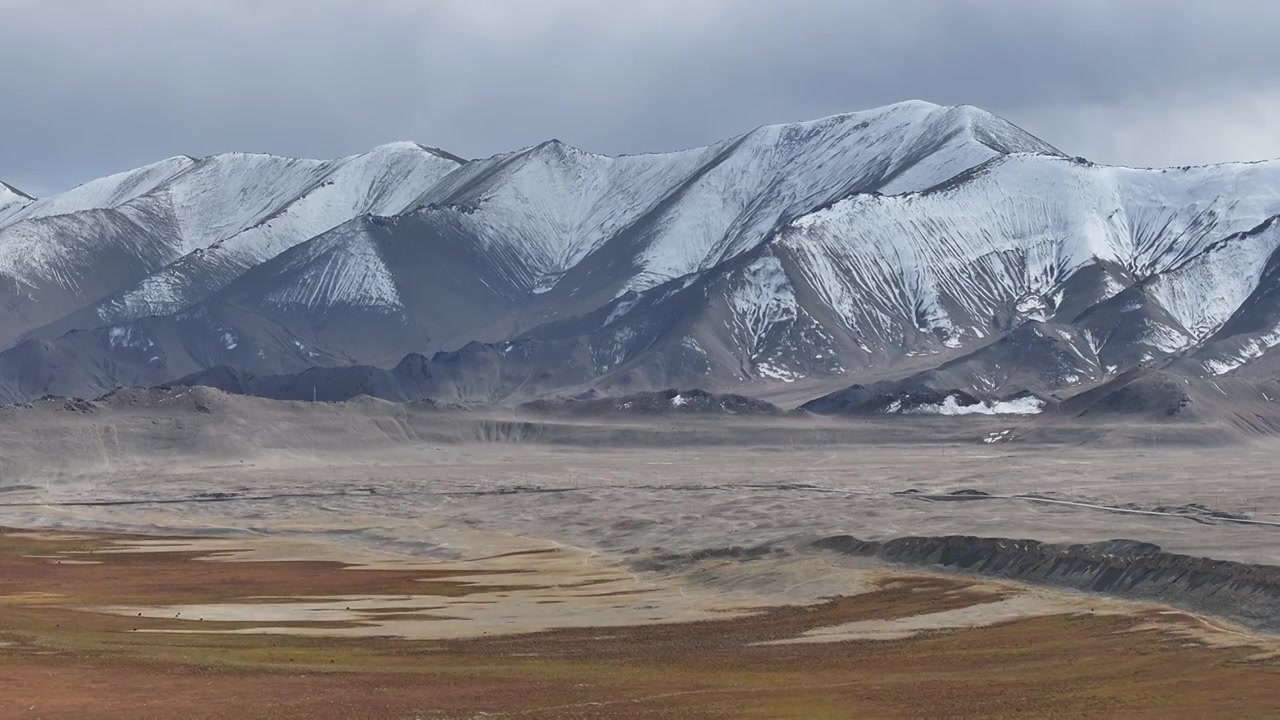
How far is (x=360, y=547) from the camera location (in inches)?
4751

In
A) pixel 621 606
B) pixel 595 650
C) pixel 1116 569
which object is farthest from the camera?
pixel 621 606

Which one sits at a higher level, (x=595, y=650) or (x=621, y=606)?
(x=595, y=650)

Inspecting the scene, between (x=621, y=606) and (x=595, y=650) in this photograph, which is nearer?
(x=595, y=650)

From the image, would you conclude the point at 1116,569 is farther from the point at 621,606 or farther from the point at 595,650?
the point at 595,650

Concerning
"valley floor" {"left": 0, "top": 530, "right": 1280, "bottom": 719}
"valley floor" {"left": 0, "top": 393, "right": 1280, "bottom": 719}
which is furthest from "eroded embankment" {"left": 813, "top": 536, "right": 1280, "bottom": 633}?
"valley floor" {"left": 0, "top": 530, "right": 1280, "bottom": 719}

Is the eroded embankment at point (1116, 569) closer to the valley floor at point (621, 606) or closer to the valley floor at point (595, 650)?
the valley floor at point (621, 606)

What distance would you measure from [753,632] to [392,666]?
16.6 meters

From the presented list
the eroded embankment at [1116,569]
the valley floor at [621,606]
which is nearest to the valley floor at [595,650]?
the valley floor at [621,606]

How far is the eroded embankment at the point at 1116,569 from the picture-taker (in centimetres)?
6888

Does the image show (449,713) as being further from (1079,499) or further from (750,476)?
(750,476)

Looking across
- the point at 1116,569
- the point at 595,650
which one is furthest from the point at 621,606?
the point at 1116,569

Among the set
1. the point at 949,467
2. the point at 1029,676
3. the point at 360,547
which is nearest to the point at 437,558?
the point at 360,547

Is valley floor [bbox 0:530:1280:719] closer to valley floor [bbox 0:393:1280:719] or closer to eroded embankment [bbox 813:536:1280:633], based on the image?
valley floor [bbox 0:393:1280:719]

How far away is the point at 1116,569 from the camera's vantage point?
78625mm
